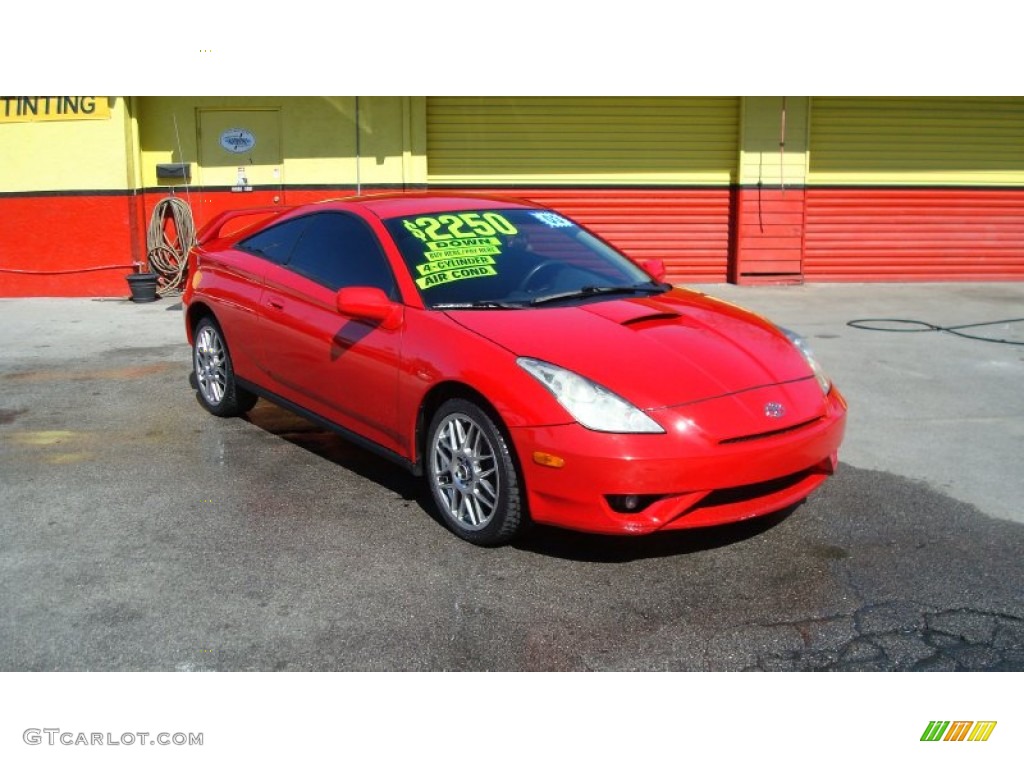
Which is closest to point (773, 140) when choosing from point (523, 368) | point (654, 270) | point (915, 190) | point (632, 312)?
point (915, 190)

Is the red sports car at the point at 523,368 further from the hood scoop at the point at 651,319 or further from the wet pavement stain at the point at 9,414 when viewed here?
the wet pavement stain at the point at 9,414

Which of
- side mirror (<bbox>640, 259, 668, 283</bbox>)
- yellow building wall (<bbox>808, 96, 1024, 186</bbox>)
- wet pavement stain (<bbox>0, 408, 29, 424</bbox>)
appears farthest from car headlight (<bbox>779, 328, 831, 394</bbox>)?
yellow building wall (<bbox>808, 96, 1024, 186</bbox>)

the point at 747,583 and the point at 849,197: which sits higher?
the point at 849,197

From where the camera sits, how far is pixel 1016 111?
14320 millimetres

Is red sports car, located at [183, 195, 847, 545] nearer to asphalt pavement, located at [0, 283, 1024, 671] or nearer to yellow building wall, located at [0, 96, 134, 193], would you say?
asphalt pavement, located at [0, 283, 1024, 671]

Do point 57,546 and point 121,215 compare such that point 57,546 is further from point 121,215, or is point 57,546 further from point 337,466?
point 121,215

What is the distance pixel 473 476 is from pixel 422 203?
6.17ft

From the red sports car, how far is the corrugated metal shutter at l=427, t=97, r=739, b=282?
24.6 feet

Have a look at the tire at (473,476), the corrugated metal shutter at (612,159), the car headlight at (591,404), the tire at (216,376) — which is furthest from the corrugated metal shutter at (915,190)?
the car headlight at (591,404)

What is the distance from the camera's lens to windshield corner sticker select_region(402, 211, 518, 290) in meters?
5.37

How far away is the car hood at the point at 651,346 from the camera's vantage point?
453cm

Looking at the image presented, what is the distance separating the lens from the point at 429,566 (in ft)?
15.2
